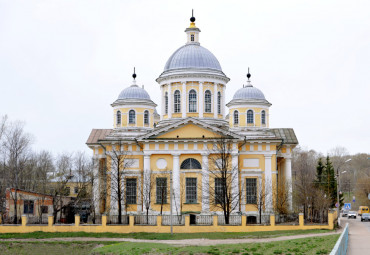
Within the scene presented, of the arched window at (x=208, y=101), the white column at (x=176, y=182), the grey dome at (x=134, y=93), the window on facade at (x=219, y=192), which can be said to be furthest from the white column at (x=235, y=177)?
the grey dome at (x=134, y=93)

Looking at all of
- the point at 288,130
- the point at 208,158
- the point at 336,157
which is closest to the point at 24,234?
the point at 208,158

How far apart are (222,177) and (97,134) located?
60.5ft

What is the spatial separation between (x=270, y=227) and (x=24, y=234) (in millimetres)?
16584

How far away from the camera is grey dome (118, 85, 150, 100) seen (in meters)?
51.4

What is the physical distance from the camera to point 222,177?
41.2 meters

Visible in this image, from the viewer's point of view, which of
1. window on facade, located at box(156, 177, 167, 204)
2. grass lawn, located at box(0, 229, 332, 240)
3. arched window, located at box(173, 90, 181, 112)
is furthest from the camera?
arched window, located at box(173, 90, 181, 112)

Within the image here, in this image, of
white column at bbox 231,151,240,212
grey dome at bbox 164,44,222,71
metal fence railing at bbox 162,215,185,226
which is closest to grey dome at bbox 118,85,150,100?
grey dome at bbox 164,44,222,71

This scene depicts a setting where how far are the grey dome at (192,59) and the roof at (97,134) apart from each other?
30.4ft

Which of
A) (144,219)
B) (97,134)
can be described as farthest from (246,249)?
(97,134)

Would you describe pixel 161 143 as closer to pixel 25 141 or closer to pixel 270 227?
pixel 270 227

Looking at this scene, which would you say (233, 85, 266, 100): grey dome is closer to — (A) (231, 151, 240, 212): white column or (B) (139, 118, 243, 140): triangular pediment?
(B) (139, 118, 243, 140): triangular pediment

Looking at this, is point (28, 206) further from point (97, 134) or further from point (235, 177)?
point (235, 177)

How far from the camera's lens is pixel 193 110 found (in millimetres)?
50062

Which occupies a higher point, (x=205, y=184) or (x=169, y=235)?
(x=205, y=184)
